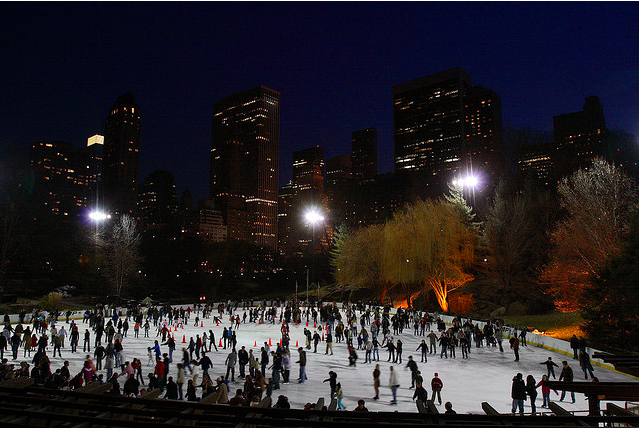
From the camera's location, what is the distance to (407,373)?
55.6 ft

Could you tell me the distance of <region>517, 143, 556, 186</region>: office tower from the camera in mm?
59250

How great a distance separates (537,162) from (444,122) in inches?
4124

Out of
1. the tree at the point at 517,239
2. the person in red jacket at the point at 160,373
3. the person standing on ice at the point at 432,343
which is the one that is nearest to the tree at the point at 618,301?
the person standing on ice at the point at 432,343

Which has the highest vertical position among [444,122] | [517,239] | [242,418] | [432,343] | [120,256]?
[444,122]

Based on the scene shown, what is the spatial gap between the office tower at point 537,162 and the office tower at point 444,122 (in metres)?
85.7

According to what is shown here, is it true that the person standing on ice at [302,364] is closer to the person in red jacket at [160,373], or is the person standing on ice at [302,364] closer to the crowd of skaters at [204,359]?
the crowd of skaters at [204,359]

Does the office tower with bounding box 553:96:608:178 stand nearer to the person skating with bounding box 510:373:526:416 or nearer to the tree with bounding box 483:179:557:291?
the tree with bounding box 483:179:557:291

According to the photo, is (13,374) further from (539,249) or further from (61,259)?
(61,259)

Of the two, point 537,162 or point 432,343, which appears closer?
point 432,343

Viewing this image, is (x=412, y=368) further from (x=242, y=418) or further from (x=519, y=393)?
(x=242, y=418)

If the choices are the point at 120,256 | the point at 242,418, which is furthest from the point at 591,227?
the point at 120,256

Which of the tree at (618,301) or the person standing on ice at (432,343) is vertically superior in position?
the tree at (618,301)

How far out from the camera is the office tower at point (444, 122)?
17100 centimetres

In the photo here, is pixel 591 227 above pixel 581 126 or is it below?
below
